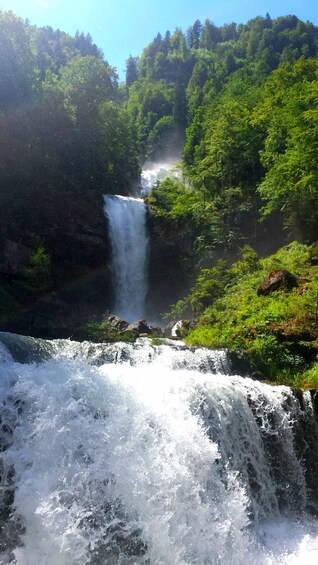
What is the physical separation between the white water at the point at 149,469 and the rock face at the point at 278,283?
5.78 m

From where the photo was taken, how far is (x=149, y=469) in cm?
651

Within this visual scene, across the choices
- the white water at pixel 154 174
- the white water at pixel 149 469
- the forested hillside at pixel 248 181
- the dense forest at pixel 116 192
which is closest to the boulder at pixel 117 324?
the dense forest at pixel 116 192

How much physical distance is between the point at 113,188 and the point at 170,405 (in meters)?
24.0

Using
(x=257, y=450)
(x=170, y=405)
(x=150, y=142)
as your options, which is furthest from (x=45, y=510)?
(x=150, y=142)

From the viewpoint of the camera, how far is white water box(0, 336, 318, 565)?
19.1ft

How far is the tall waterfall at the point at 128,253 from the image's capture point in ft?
76.2

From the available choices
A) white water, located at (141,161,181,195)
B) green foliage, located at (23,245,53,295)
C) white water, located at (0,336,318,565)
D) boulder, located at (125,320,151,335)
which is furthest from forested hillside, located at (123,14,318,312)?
white water, located at (0,336,318,565)

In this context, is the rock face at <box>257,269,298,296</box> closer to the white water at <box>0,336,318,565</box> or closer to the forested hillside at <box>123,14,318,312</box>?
the forested hillside at <box>123,14,318,312</box>

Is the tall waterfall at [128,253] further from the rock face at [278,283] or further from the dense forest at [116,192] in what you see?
the rock face at [278,283]

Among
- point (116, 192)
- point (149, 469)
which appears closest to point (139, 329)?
point (149, 469)

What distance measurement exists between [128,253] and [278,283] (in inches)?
472

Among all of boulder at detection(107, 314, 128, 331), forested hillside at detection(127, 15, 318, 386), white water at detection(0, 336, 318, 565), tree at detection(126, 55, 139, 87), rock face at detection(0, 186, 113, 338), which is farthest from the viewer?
tree at detection(126, 55, 139, 87)

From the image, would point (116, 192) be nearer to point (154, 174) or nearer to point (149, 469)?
point (154, 174)

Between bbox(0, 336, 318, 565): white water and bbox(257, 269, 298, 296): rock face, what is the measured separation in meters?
5.78
